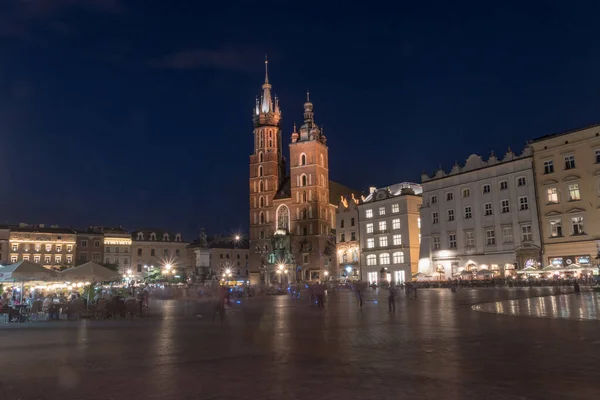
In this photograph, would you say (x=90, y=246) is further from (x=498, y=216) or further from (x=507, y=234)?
(x=507, y=234)

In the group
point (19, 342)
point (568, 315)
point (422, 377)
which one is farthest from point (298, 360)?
point (568, 315)

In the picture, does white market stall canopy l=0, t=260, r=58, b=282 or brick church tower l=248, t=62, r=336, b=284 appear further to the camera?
brick church tower l=248, t=62, r=336, b=284

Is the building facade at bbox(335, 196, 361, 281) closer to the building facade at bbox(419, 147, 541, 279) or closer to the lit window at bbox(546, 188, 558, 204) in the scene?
the building facade at bbox(419, 147, 541, 279)

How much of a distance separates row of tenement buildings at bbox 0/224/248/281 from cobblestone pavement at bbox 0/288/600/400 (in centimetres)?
7924

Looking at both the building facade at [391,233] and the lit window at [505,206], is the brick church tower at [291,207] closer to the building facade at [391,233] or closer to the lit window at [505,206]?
the building facade at [391,233]

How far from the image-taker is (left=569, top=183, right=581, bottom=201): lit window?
184 feet

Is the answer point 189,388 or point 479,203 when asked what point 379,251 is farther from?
point 189,388

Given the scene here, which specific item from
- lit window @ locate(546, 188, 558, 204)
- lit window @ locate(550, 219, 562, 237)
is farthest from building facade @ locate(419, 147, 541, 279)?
lit window @ locate(546, 188, 558, 204)

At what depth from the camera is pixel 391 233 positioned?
81.4m

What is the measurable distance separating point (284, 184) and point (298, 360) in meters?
110

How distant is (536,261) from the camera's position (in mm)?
58875

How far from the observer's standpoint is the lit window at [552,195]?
5816cm

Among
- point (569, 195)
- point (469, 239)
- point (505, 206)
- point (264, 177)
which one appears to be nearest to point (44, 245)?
point (264, 177)

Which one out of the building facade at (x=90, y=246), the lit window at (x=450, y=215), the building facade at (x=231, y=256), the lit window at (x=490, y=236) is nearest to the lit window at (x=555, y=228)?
the lit window at (x=490, y=236)
